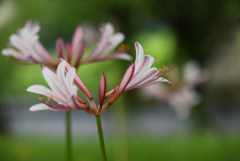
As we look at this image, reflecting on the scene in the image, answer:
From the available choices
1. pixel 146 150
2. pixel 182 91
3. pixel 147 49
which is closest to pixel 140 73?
pixel 182 91

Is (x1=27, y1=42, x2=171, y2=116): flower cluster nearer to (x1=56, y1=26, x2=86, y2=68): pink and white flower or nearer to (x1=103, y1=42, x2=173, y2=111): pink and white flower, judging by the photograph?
(x1=103, y1=42, x2=173, y2=111): pink and white flower

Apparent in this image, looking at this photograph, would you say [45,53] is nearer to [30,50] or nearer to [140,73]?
[30,50]

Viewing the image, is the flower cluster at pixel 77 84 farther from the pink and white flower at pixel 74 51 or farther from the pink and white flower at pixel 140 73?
the pink and white flower at pixel 74 51

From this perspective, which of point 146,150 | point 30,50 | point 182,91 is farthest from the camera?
point 146,150

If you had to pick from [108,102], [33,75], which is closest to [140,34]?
[108,102]

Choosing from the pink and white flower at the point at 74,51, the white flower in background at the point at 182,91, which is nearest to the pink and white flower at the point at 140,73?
the pink and white flower at the point at 74,51

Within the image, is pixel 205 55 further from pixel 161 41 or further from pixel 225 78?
pixel 225 78

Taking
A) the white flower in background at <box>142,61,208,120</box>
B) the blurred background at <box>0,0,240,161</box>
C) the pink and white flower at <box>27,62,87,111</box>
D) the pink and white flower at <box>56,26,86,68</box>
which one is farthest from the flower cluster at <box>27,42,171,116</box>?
the blurred background at <box>0,0,240,161</box>

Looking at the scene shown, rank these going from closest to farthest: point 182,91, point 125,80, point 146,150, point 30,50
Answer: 1. point 125,80
2. point 30,50
3. point 182,91
4. point 146,150
